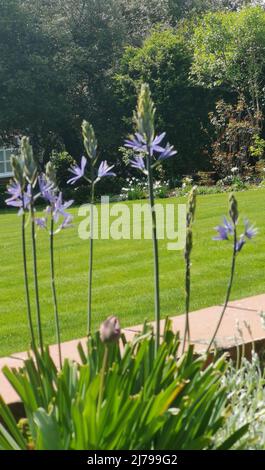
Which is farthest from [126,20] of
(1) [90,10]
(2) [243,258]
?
(2) [243,258]

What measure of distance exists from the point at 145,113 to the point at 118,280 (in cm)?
449

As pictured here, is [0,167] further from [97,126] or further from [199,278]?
[199,278]

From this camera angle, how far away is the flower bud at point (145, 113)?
227 cm

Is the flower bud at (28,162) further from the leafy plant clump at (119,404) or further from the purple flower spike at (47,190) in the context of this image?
the leafy plant clump at (119,404)

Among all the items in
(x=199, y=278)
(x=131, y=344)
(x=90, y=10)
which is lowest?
(x=199, y=278)

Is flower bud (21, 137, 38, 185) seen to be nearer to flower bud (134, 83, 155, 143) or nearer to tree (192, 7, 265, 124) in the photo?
flower bud (134, 83, 155, 143)

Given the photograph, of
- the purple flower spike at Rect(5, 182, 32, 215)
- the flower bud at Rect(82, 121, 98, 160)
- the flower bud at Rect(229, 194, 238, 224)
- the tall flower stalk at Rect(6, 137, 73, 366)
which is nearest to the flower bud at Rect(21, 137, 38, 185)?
the tall flower stalk at Rect(6, 137, 73, 366)

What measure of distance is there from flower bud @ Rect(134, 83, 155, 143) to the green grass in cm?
233

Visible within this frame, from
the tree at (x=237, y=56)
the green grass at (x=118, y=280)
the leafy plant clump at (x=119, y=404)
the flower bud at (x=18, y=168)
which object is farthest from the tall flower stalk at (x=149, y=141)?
the tree at (x=237, y=56)

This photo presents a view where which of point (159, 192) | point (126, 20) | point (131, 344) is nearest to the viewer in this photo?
point (131, 344)

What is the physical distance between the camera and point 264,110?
863 inches

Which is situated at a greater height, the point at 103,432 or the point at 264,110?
the point at 264,110

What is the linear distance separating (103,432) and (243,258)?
18.4 feet

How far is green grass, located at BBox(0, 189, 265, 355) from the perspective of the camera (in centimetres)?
513
